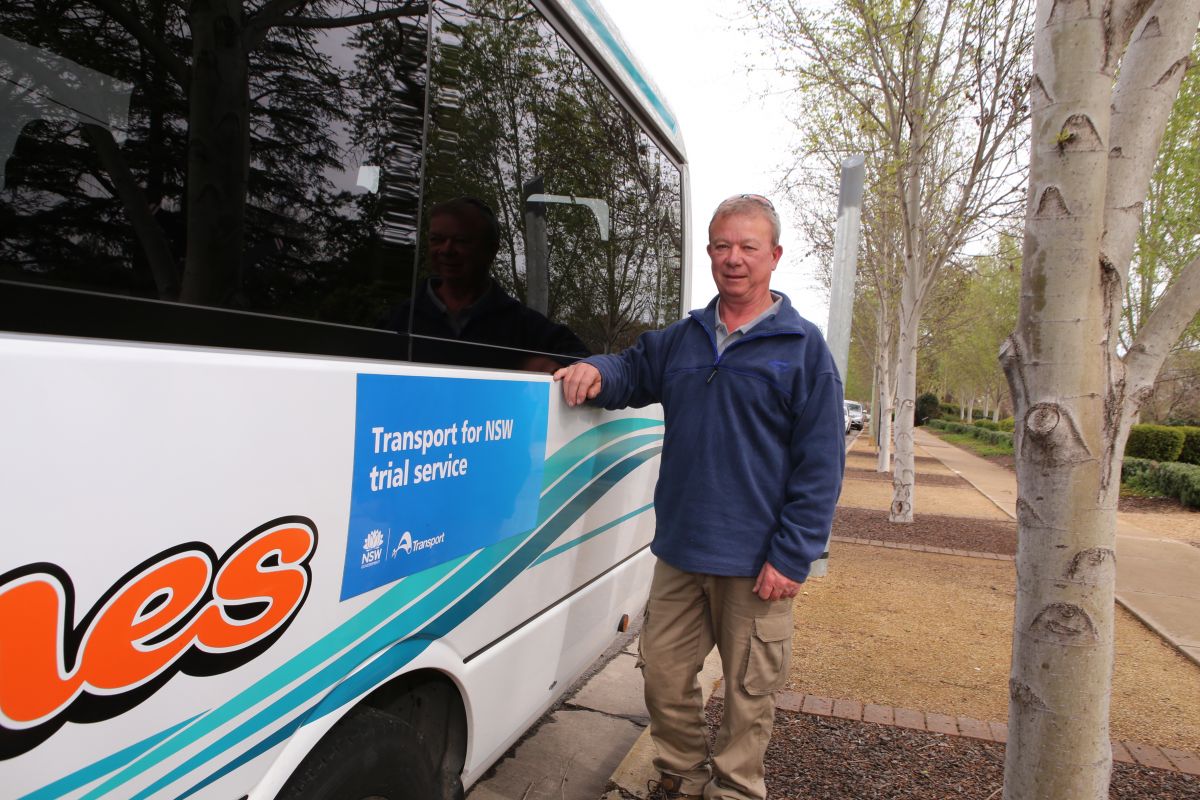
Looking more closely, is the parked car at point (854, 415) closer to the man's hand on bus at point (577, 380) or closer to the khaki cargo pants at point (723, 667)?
the khaki cargo pants at point (723, 667)

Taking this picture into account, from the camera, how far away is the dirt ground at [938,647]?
4430mm

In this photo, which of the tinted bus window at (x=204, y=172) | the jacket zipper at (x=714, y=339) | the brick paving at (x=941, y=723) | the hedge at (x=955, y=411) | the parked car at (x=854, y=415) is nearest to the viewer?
the tinted bus window at (x=204, y=172)

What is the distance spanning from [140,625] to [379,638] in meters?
0.66

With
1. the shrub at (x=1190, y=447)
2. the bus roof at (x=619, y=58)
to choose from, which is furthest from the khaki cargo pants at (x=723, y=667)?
the shrub at (x=1190, y=447)

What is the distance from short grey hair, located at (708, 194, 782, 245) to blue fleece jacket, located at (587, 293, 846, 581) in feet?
0.91

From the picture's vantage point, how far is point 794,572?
2646 mm

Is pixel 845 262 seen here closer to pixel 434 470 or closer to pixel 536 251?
pixel 536 251

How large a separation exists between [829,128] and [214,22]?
36.0ft

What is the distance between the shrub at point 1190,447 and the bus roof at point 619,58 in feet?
63.3

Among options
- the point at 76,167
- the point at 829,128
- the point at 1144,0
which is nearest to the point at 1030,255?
the point at 1144,0

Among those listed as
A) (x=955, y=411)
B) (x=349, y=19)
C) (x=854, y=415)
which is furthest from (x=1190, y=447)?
(x=955, y=411)

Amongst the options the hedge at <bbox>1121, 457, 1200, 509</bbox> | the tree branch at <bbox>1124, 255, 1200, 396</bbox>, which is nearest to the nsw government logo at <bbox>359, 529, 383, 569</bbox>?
the tree branch at <bbox>1124, 255, 1200, 396</bbox>

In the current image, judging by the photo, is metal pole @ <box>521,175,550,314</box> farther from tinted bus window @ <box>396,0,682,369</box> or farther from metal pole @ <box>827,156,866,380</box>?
metal pole @ <box>827,156,866,380</box>

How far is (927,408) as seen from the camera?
57562 mm
